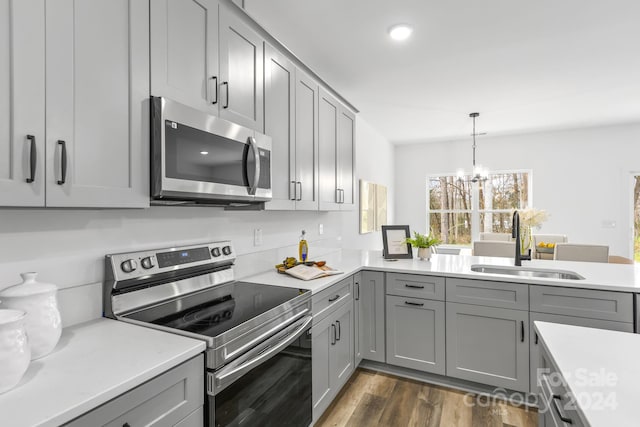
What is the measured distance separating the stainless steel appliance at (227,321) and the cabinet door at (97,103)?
42 centimetres

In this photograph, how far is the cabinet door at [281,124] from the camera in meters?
1.99

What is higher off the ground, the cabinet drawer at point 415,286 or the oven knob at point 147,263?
the oven knob at point 147,263

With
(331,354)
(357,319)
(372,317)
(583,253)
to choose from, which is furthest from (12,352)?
(583,253)

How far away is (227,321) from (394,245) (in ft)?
6.26

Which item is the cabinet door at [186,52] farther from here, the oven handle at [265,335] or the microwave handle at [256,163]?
the oven handle at [265,335]

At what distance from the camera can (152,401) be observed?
37.0 inches

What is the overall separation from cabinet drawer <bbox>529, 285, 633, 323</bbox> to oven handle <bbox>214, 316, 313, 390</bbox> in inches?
59.0

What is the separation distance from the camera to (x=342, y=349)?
7.34 ft

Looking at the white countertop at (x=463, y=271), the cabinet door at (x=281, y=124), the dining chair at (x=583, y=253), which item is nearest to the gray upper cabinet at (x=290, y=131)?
the cabinet door at (x=281, y=124)

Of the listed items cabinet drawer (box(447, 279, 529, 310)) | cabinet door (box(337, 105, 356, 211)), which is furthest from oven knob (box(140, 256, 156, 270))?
cabinet drawer (box(447, 279, 529, 310))

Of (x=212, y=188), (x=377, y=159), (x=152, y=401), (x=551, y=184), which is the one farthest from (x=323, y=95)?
(x=551, y=184)

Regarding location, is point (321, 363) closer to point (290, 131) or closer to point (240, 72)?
point (290, 131)

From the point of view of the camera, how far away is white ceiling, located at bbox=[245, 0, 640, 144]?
7.06 ft

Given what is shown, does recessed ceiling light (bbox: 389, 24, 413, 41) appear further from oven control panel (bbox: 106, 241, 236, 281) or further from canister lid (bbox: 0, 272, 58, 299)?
canister lid (bbox: 0, 272, 58, 299)
